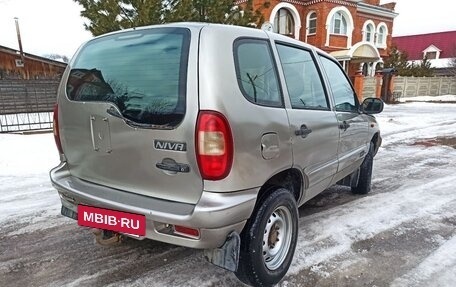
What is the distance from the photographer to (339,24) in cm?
2352

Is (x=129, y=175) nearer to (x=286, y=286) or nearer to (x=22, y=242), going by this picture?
(x=286, y=286)

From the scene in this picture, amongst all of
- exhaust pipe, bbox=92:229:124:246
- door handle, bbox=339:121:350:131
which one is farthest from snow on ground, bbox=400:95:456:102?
exhaust pipe, bbox=92:229:124:246

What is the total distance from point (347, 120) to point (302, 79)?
0.90m

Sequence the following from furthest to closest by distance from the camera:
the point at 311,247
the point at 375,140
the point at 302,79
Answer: the point at 375,140 → the point at 311,247 → the point at 302,79

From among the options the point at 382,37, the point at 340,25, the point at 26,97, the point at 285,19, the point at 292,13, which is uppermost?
the point at 292,13

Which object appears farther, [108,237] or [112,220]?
[108,237]

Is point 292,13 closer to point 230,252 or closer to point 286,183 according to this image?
point 286,183

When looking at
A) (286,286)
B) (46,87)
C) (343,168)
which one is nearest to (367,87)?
(46,87)

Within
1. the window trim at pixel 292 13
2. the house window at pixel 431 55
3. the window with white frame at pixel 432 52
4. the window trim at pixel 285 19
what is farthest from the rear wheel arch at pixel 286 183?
the house window at pixel 431 55

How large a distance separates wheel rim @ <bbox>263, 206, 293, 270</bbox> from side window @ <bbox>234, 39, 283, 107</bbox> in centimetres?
84

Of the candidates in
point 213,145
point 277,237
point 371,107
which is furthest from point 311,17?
point 213,145

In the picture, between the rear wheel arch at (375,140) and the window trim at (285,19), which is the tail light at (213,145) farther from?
the window trim at (285,19)

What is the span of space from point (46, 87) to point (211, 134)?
43.5 feet

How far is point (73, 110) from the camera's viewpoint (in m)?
2.54
